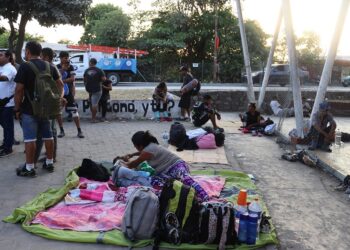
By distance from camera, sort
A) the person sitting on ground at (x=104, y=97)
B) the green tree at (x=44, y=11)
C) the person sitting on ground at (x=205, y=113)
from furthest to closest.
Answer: the green tree at (x=44, y=11) → the person sitting on ground at (x=104, y=97) → the person sitting on ground at (x=205, y=113)

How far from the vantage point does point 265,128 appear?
465 inches

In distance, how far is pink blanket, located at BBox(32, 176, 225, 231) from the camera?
4.60 metres

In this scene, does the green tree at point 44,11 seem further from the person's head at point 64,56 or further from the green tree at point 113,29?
the green tree at point 113,29

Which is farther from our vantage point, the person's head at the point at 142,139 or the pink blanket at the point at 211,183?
the pink blanket at the point at 211,183

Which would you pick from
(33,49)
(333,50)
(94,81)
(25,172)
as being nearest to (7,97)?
(33,49)

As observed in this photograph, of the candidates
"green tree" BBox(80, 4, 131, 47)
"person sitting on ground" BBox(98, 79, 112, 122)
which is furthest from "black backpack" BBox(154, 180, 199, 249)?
"green tree" BBox(80, 4, 131, 47)

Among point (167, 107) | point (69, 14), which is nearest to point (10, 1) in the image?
point (69, 14)

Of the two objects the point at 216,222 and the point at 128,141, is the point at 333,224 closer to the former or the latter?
the point at 216,222

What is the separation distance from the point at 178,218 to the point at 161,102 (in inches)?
359

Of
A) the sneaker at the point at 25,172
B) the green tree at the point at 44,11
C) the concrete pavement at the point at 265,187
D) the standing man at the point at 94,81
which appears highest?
the green tree at the point at 44,11

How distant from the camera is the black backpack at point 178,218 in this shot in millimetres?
4246

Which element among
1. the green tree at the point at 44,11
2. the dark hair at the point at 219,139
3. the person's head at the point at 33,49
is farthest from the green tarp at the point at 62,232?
the green tree at the point at 44,11

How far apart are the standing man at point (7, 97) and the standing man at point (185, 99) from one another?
6.05 meters

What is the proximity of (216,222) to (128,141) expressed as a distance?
5.61m
